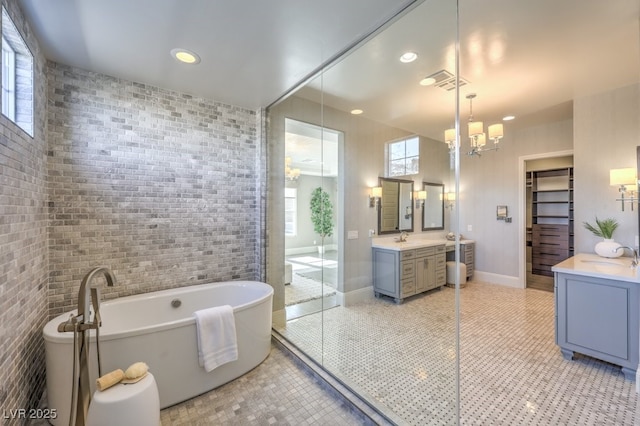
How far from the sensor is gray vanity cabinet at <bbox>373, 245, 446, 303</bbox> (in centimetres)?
310

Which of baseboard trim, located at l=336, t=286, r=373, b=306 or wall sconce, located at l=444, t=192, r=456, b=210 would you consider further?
baseboard trim, located at l=336, t=286, r=373, b=306

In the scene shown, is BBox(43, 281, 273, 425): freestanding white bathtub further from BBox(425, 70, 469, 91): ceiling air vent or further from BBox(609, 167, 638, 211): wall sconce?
BBox(609, 167, 638, 211): wall sconce

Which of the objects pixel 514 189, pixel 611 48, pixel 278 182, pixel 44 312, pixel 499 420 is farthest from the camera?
pixel 514 189

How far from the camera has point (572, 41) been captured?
222 cm

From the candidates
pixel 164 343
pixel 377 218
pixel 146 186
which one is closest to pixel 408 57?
pixel 377 218

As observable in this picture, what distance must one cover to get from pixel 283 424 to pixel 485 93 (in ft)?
12.8

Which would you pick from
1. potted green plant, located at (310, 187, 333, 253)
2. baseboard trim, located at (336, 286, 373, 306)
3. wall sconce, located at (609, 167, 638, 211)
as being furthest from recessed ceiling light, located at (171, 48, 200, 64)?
wall sconce, located at (609, 167, 638, 211)

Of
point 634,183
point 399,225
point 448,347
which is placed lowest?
point 448,347

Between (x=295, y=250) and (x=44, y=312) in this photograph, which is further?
(x=295, y=250)

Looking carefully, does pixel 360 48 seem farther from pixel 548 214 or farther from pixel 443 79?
pixel 548 214

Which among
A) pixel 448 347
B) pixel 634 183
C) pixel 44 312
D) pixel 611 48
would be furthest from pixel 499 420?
pixel 44 312

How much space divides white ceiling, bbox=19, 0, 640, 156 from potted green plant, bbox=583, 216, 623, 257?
1580mm

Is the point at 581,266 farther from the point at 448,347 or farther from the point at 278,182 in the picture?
the point at 278,182

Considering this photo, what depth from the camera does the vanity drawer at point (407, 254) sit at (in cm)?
317
